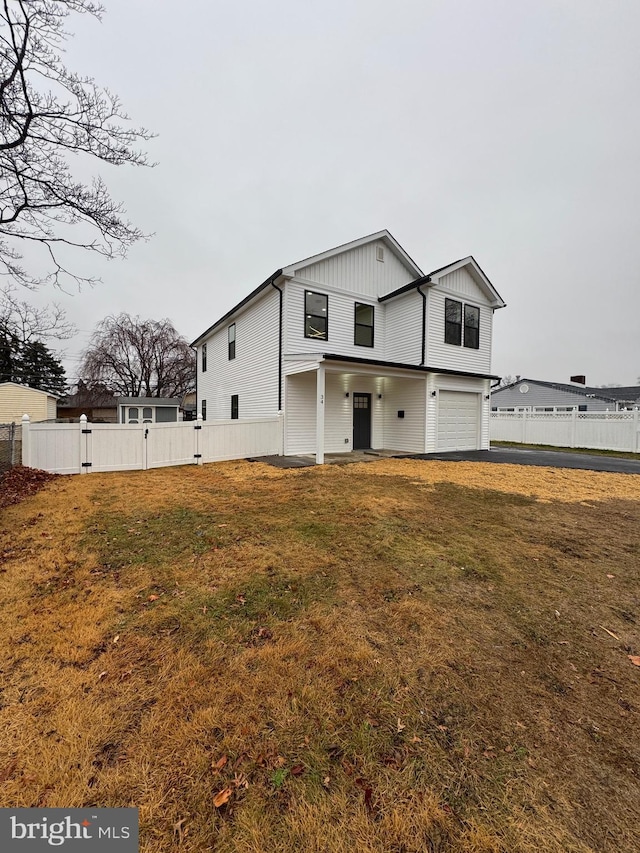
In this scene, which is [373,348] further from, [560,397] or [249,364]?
[560,397]

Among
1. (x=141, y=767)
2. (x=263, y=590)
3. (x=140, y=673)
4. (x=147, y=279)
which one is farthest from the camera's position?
(x=147, y=279)

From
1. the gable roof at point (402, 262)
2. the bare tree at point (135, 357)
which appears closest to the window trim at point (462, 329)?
the gable roof at point (402, 262)

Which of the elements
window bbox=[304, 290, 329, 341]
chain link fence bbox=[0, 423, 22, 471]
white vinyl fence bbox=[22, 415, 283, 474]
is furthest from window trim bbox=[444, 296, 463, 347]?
chain link fence bbox=[0, 423, 22, 471]

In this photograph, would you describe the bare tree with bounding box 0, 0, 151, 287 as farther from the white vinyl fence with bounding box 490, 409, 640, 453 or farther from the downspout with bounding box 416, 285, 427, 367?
the white vinyl fence with bounding box 490, 409, 640, 453

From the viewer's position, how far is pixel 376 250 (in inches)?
539

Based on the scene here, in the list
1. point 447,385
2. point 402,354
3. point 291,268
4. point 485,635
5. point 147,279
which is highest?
point 147,279

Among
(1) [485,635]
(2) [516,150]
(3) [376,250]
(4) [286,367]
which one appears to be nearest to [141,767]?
(1) [485,635]

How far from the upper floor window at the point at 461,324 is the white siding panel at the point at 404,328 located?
136 cm

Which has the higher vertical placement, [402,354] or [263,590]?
[402,354]

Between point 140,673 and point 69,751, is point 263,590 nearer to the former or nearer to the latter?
point 140,673

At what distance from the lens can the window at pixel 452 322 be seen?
13703 millimetres

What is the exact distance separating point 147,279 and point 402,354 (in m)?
24.1

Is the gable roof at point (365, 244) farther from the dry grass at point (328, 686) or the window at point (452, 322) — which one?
the dry grass at point (328, 686)

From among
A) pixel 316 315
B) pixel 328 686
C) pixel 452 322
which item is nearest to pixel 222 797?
pixel 328 686
